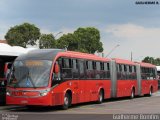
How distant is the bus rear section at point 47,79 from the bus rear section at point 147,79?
15.1 metres

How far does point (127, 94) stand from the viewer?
116 ft

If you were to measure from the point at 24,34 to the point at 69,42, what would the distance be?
14.0m

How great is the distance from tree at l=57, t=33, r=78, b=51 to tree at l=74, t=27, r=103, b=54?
7.59 ft

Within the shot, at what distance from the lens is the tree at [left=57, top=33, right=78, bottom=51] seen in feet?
334

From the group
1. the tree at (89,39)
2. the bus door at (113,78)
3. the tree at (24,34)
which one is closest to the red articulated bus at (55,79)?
the bus door at (113,78)

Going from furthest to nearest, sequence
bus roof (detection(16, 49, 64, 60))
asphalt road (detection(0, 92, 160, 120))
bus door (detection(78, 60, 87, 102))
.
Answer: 1. bus door (detection(78, 60, 87, 102))
2. bus roof (detection(16, 49, 64, 60))
3. asphalt road (detection(0, 92, 160, 120))

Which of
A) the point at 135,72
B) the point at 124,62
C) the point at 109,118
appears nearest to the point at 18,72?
the point at 109,118

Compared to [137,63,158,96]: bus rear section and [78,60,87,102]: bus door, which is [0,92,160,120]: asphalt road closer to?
[78,60,87,102]: bus door

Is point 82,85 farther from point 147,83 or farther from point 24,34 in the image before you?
point 24,34

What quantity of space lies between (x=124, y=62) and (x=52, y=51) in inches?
540

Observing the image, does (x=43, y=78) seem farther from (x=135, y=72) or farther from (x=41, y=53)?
(x=135, y=72)

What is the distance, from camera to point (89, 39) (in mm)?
109875

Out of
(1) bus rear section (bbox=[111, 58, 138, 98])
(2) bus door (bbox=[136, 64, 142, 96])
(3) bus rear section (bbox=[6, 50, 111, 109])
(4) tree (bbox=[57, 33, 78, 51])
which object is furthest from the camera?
(4) tree (bbox=[57, 33, 78, 51])

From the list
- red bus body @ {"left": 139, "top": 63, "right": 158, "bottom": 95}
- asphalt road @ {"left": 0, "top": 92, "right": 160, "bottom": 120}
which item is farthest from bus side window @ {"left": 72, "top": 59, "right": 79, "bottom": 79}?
red bus body @ {"left": 139, "top": 63, "right": 158, "bottom": 95}
